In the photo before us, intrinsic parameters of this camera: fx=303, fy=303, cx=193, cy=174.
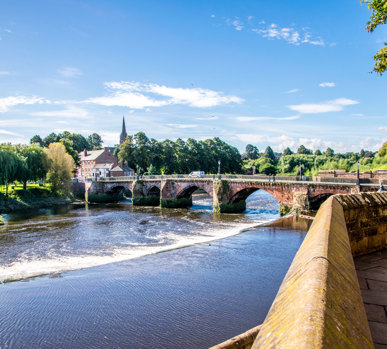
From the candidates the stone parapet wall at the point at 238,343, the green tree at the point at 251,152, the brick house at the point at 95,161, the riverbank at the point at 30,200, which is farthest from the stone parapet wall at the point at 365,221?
the green tree at the point at 251,152

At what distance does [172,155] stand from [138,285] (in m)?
63.3

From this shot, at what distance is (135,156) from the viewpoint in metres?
72.4

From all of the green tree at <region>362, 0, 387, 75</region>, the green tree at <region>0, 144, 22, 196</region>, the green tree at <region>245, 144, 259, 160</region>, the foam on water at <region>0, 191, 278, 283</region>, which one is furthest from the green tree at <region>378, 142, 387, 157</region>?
the green tree at <region>245, 144, 259, 160</region>

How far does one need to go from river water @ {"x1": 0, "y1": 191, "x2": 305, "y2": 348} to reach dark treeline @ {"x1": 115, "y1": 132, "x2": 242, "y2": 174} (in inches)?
1797

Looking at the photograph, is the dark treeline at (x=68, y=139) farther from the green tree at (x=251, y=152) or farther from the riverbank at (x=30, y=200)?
the green tree at (x=251, y=152)

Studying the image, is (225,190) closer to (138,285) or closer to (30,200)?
(138,285)

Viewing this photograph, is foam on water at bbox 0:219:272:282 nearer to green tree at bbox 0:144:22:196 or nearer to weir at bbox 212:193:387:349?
weir at bbox 212:193:387:349

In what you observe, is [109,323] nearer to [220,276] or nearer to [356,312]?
[220,276]

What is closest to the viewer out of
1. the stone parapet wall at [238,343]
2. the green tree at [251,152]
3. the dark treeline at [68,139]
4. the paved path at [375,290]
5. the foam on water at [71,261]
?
the paved path at [375,290]

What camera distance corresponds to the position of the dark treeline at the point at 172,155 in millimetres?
73000

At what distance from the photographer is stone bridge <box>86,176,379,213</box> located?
33031 mm

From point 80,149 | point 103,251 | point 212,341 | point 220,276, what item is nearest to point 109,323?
point 212,341

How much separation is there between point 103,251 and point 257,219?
19.7 m

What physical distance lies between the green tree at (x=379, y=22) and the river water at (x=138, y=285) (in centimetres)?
958
